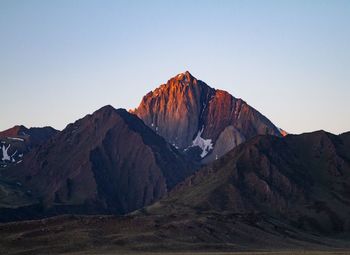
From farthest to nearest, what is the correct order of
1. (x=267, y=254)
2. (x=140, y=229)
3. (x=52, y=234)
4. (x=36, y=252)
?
(x=140, y=229)
(x=52, y=234)
(x=36, y=252)
(x=267, y=254)

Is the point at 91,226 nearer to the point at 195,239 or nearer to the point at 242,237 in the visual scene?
the point at 195,239

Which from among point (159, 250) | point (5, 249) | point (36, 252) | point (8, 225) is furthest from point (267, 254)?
point (8, 225)

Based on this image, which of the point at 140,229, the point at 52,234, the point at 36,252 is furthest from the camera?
the point at 140,229

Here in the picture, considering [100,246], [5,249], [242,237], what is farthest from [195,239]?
[5,249]

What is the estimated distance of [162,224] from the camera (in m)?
199

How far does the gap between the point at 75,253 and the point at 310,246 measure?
73815mm

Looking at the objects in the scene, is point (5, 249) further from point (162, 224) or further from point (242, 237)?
point (242, 237)

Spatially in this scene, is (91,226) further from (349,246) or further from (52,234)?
(349,246)

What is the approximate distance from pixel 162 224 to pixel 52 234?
119 ft

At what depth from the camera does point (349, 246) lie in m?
199

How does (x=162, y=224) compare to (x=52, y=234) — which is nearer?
(x=52, y=234)

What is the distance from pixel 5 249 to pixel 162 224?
175 feet

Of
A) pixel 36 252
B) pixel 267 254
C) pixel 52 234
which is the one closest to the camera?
pixel 267 254

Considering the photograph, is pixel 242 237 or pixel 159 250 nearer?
pixel 159 250
